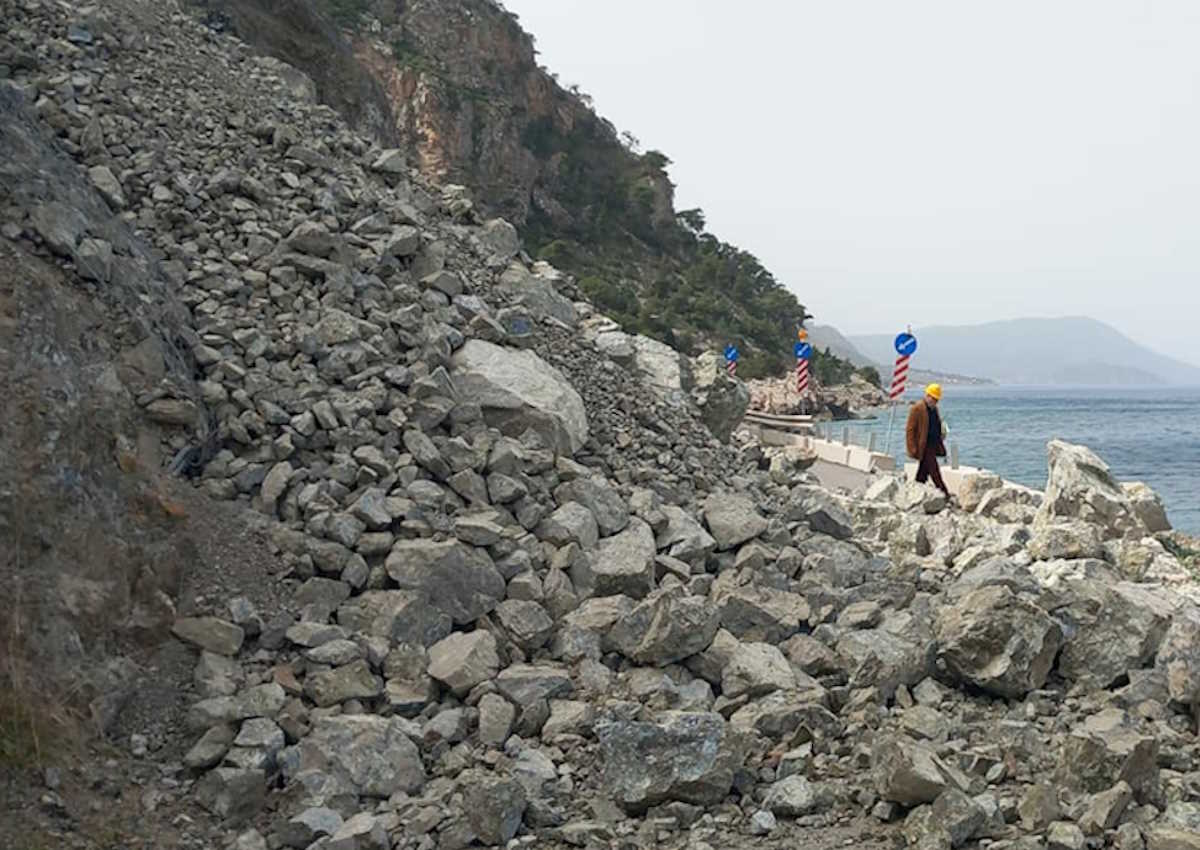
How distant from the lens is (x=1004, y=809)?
4.61 m

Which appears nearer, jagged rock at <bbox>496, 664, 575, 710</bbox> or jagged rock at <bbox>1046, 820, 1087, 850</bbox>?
jagged rock at <bbox>1046, 820, 1087, 850</bbox>

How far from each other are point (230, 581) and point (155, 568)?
0.43 metres

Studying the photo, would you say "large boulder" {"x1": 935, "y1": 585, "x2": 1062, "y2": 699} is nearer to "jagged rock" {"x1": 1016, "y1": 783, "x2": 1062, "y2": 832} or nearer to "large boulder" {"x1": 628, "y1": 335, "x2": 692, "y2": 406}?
"jagged rock" {"x1": 1016, "y1": 783, "x2": 1062, "y2": 832}

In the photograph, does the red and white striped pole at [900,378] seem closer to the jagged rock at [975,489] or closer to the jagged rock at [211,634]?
the jagged rock at [975,489]

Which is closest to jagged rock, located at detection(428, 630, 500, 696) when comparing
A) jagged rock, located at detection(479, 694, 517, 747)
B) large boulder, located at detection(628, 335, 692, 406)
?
jagged rock, located at detection(479, 694, 517, 747)

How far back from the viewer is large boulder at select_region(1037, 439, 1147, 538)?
486 inches

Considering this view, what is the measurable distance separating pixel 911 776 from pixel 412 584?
9.32 ft

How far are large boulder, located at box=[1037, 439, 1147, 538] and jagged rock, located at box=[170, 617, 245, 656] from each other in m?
9.67

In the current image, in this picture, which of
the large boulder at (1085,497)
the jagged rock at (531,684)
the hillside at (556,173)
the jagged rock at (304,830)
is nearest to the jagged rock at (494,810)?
the jagged rock at (304,830)

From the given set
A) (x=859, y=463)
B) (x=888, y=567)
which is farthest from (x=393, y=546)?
(x=859, y=463)

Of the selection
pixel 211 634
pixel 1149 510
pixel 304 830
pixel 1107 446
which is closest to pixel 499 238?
pixel 211 634

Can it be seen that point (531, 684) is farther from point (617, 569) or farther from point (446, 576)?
point (617, 569)

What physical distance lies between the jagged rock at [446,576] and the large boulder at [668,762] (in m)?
1.21

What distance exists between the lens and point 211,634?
5.17 meters
